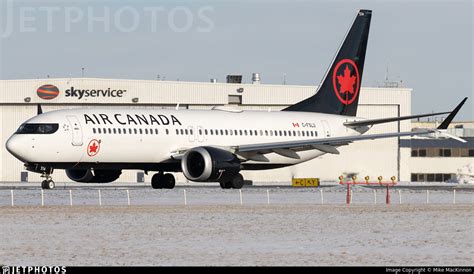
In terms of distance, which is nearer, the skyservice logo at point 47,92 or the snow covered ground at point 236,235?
the snow covered ground at point 236,235

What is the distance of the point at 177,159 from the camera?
61.4 metres

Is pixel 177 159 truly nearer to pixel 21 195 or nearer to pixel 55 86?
pixel 21 195

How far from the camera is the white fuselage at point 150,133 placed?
57.6 metres

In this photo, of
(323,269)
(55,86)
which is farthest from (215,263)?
(55,86)

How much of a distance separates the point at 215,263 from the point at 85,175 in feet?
128

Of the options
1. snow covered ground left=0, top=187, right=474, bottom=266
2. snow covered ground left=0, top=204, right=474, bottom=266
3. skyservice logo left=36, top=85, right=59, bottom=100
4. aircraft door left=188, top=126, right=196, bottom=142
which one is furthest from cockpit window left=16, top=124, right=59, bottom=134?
skyservice logo left=36, top=85, right=59, bottom=100

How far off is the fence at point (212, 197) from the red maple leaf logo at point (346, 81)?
44.2 ft

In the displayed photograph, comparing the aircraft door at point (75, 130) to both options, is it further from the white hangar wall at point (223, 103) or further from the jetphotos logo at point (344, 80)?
the white hangar wall at point (223, 103)

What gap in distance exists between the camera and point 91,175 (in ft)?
205

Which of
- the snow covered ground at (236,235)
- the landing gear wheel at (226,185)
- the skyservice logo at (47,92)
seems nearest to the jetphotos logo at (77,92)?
the skyservice logo at (47,92)

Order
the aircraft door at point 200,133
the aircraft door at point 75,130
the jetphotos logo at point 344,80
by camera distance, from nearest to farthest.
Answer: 1. the aircraft door at point 75,130
2. the aircraft door at point 200,133
3. the jetphotos logo at point 344,80

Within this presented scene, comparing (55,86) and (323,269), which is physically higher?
(55,86)

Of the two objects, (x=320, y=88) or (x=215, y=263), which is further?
(x=320, y=88)

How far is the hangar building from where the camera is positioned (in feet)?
303
